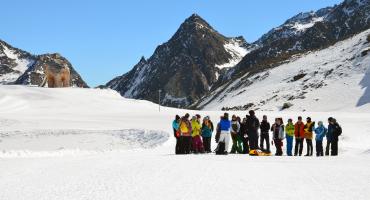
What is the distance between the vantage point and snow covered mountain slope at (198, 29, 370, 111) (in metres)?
67.2

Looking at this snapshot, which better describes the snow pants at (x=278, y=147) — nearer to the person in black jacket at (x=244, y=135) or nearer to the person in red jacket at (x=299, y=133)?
the person in red jacket at (x=299, y=133)

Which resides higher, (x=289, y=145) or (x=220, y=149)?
(x=289, y=145)

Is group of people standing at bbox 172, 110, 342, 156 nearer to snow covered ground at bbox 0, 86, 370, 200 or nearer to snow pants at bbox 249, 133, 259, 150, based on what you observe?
snow pants at bbox 249, 133, 259, 150

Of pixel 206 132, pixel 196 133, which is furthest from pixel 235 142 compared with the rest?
Answer: pixel 196 133

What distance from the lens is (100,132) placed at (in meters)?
34.2

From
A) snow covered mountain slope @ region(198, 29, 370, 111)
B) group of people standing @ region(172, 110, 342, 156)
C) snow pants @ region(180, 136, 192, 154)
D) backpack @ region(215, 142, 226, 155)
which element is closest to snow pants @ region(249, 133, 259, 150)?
group of people standing @ region(172, 110, 342, 156)

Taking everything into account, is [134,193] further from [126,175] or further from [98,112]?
[98,112]

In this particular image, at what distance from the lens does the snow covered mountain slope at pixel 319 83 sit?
6719 cm

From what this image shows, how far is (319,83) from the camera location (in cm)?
7775

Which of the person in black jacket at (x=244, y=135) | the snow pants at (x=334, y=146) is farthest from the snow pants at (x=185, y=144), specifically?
the snow pants at (x=334, y=146)

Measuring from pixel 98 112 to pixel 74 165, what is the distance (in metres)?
34.5

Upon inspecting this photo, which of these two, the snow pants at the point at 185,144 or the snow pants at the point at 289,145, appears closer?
the snow pants at the point at 185,144

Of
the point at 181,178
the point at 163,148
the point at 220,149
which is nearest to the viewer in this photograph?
the point at 181,178

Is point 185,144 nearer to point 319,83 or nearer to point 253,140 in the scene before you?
point 253,140
